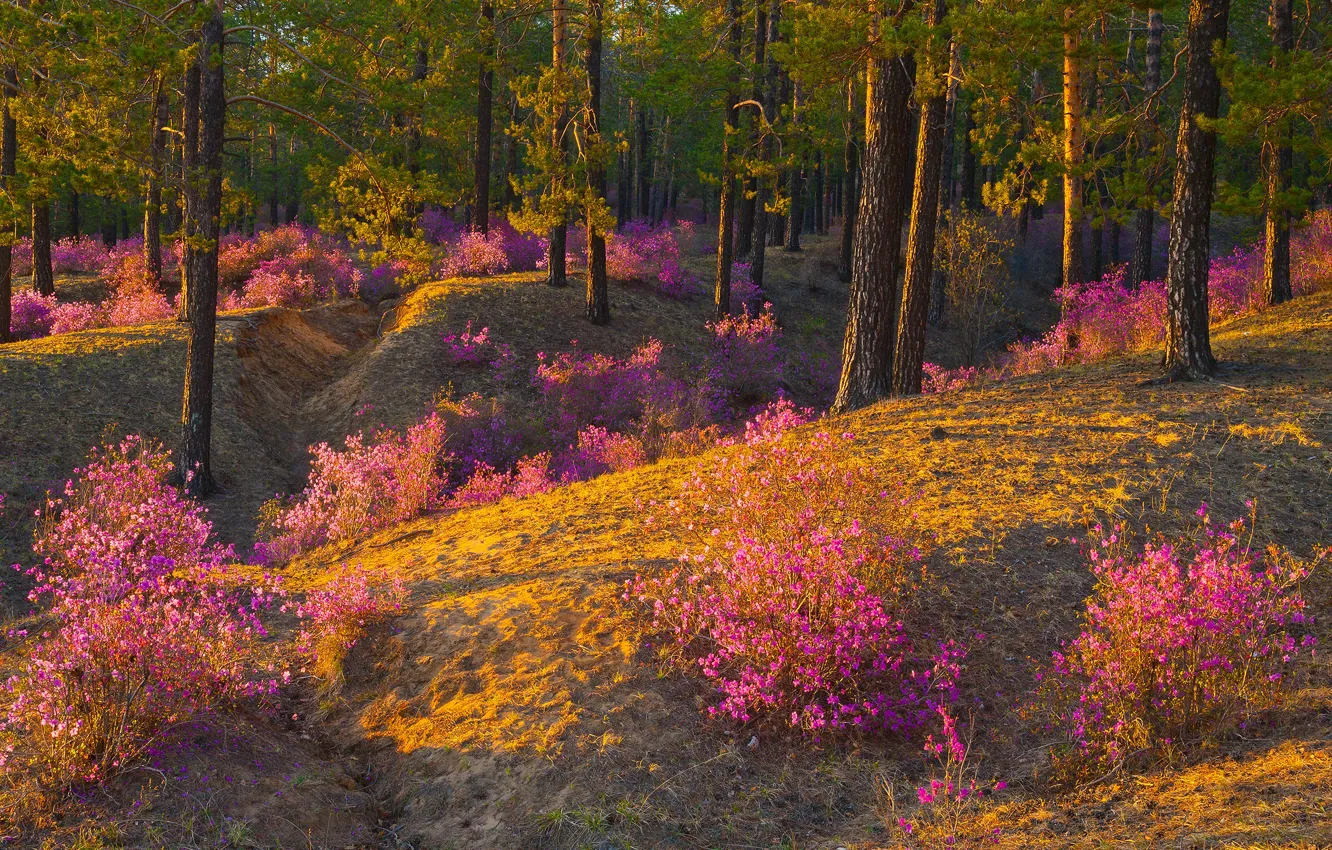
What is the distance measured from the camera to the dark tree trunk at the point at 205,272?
1088cm

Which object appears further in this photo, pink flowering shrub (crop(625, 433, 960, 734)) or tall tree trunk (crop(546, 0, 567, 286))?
tall tree trunk (crop(546, 0, 567, 286))

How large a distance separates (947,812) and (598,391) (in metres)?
12.4

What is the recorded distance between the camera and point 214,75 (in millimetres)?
10922

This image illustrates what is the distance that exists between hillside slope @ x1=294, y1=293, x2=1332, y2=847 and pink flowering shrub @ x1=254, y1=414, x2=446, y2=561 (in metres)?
0.67

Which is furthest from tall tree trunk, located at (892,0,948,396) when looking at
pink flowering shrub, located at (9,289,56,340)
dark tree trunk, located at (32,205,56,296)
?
dark tree trunk, located at (32,205,56,296)

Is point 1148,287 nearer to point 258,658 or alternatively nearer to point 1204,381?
point 1204,381

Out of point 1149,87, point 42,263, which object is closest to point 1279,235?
point 1149,87

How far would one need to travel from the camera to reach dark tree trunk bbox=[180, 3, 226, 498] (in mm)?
10883

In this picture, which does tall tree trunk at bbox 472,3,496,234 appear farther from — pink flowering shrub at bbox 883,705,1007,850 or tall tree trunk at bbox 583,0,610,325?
pink flowering shrub at bbox 883,705,1007,850

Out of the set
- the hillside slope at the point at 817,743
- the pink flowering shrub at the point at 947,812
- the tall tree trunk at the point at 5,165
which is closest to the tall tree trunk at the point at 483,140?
the tall tree trunk at the point at 5,165

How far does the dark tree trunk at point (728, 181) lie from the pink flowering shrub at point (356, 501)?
10.4 metres

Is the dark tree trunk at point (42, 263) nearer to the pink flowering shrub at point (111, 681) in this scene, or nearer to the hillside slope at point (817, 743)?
the hillside slope at point (817, 743)

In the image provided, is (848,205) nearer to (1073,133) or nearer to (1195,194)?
(1073,133)

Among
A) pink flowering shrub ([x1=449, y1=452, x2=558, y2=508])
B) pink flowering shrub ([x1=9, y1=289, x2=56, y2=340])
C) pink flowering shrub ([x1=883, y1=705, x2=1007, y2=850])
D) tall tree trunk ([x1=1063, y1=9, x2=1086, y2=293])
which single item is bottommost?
pink flowering shrub ([x1=883, y1=705, x2=1007, y2=850])
